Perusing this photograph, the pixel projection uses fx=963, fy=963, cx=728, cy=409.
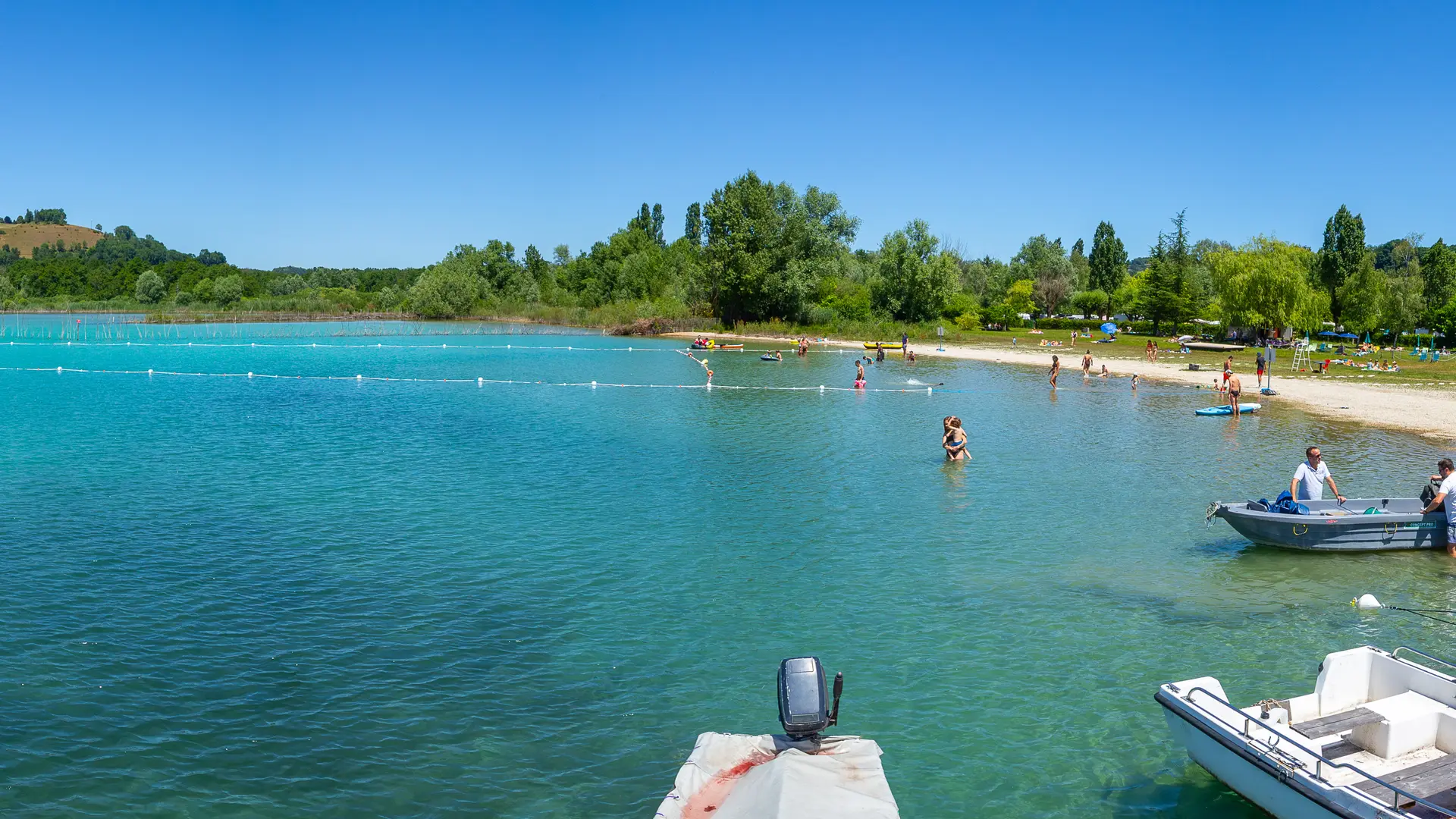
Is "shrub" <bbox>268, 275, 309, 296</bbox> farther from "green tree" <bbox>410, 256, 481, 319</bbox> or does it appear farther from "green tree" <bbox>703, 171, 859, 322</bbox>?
Answer: "green tree" <bbox>703, 171, 859, 322</bbox>

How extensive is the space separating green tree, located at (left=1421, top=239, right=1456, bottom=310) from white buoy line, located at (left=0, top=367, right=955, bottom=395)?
203 ft

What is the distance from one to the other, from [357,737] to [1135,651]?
10970 millimetres

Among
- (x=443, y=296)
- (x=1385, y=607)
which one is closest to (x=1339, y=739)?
(x=1385, y=607)

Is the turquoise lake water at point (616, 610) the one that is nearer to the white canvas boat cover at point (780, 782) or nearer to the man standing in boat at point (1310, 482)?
the man standing in boat at point (1310, 482)

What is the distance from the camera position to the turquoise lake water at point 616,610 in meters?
11.1

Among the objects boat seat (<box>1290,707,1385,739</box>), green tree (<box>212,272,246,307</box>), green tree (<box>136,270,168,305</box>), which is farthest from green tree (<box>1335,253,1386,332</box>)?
green tree (<box>136,270,168,305</box>)

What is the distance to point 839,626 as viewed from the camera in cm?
1555

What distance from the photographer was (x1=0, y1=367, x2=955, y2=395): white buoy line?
2117 inches

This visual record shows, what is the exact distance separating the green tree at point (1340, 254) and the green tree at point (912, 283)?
3511cm

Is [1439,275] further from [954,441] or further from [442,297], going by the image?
[442,297]

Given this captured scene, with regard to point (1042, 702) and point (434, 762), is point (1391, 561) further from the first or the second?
point (434, 762)

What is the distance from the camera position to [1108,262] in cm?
13125

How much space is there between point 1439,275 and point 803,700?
343 ft

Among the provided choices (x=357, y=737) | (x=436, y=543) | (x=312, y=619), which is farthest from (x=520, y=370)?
(x=357, y=737)
